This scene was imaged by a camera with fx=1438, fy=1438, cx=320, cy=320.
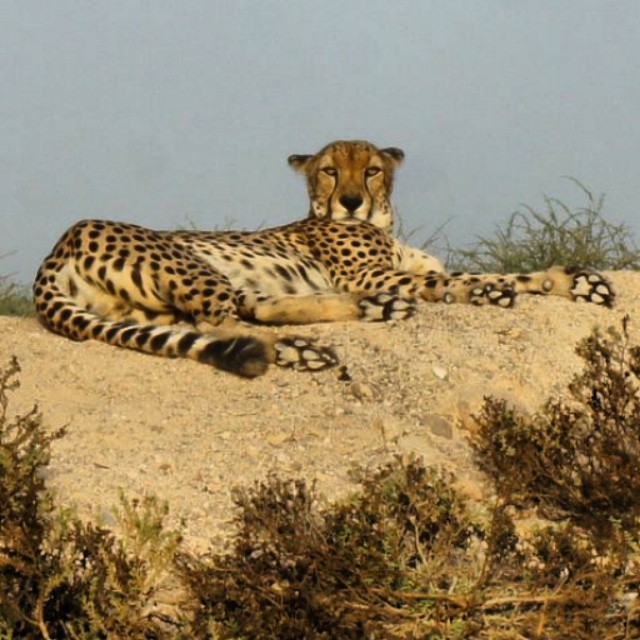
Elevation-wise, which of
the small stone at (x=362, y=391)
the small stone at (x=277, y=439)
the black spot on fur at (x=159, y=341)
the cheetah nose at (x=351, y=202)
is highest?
the cheetah nose at (x=351, y=202)

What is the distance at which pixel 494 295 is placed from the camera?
770cm

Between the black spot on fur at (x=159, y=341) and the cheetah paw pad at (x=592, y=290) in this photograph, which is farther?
the cheetah paw pad at (x=592, y=290)

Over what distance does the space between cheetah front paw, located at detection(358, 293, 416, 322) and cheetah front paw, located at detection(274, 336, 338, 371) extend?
0.70 metres

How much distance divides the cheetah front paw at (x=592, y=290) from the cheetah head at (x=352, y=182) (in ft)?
5.12

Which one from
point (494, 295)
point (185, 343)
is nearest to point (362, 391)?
point (185, 343)

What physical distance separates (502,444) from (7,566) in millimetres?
2053

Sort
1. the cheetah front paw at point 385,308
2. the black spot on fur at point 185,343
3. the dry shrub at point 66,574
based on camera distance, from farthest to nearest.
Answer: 1. the cheetah front paw at point 385,308
2. the black spot on fur at point 185,343
3. the dry shrub at point 66,574

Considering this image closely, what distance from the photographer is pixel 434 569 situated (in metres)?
4.09

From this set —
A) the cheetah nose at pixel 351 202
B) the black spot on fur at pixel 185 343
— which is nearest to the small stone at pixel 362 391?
the black spot on fur at pixel 185 343

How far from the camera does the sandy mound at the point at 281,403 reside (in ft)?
17.0

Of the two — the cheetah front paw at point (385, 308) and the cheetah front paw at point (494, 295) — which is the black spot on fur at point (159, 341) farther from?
the cheetah front paw at point (494, 295)

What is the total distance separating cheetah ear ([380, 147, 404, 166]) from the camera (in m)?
9.34

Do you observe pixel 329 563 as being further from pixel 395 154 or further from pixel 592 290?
pixel 395 154

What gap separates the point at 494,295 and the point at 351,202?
1.67 m
